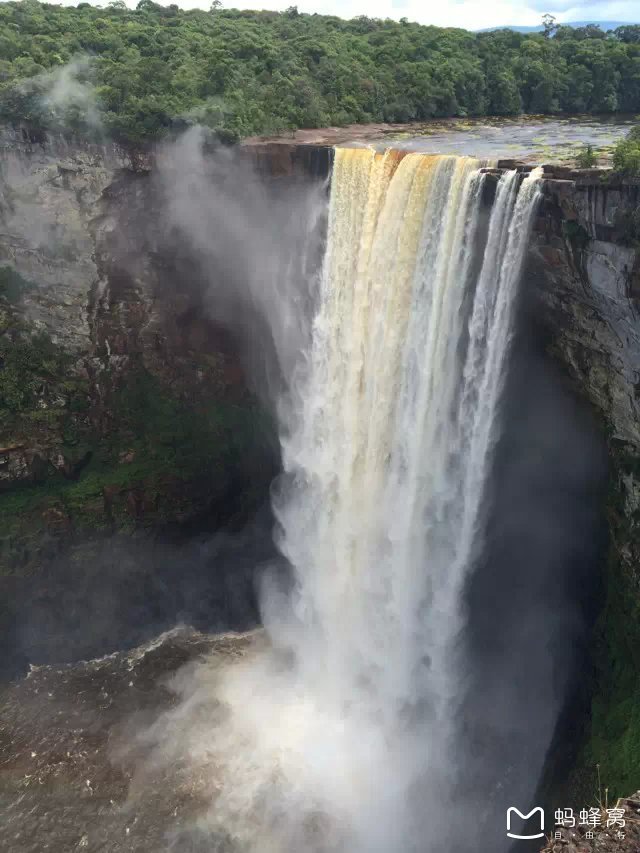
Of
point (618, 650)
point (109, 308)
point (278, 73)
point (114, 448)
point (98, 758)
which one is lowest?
point (98, 758)

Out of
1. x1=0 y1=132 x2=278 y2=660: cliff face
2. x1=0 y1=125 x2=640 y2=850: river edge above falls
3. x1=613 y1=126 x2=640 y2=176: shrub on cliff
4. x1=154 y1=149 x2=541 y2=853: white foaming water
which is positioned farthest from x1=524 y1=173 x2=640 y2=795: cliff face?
x1=0 y1=132 x2=278 y2=660: cliff face

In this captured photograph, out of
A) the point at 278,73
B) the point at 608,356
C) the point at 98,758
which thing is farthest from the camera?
the point at 278,73

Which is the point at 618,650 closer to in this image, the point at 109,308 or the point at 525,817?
the point at 525,817

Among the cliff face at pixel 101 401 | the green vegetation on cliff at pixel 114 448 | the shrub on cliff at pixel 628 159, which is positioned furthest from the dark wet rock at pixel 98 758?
the shrub on cliff at pixel 628 159

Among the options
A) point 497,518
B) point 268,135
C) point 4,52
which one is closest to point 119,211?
point 268,135

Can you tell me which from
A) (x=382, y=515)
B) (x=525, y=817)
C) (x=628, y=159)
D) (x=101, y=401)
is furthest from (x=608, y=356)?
(x=101, y=401)

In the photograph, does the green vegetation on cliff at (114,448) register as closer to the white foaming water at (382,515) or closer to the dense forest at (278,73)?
the white foaming water at (382,515)
